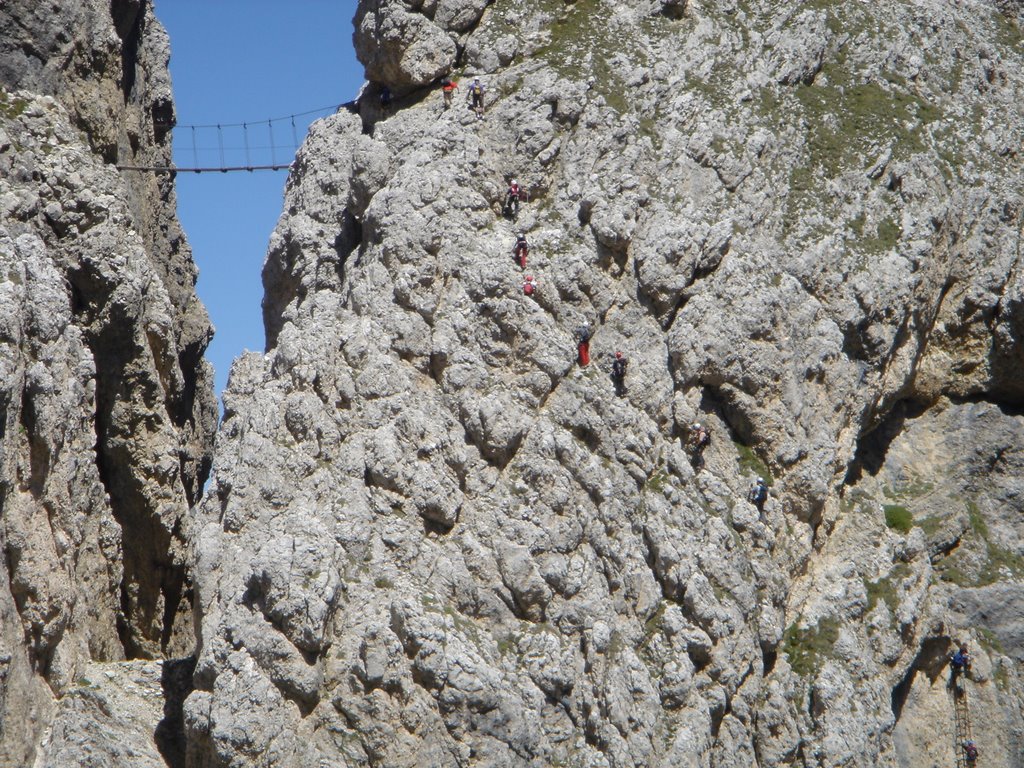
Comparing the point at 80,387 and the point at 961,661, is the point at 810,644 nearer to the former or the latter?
the point at 961,661

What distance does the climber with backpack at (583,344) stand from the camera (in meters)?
40.5

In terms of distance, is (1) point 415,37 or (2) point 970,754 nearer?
(2) point 970,754

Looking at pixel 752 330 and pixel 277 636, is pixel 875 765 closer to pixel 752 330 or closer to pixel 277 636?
pixel 752 330

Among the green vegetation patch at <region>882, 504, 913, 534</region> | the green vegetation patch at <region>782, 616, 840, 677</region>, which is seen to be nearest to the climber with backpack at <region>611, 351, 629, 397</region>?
the green vegetation patch at <region>782, 616, 840, 677</region>

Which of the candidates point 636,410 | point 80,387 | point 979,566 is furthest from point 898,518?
point 80,387

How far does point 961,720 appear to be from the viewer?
45094 mm

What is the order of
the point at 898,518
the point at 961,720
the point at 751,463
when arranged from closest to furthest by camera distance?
the point at 751,463 → the point at 961,720 → the point at 898,518

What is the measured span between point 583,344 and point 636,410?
2.73 metres

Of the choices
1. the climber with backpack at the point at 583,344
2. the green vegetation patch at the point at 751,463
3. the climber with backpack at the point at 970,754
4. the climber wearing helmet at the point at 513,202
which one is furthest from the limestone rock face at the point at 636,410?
the climber with backpack at the point at 970,754

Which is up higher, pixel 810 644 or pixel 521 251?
pixel 521 251

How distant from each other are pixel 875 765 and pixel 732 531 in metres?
8.81

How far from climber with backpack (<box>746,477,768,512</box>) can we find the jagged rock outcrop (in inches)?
794

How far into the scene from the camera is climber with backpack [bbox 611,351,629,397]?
40.8 m

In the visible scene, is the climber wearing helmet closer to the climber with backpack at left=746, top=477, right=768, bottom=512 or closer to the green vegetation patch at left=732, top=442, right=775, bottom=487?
Answer: the green vegetation patch at left=732, top=442, right=775, bottom=487
